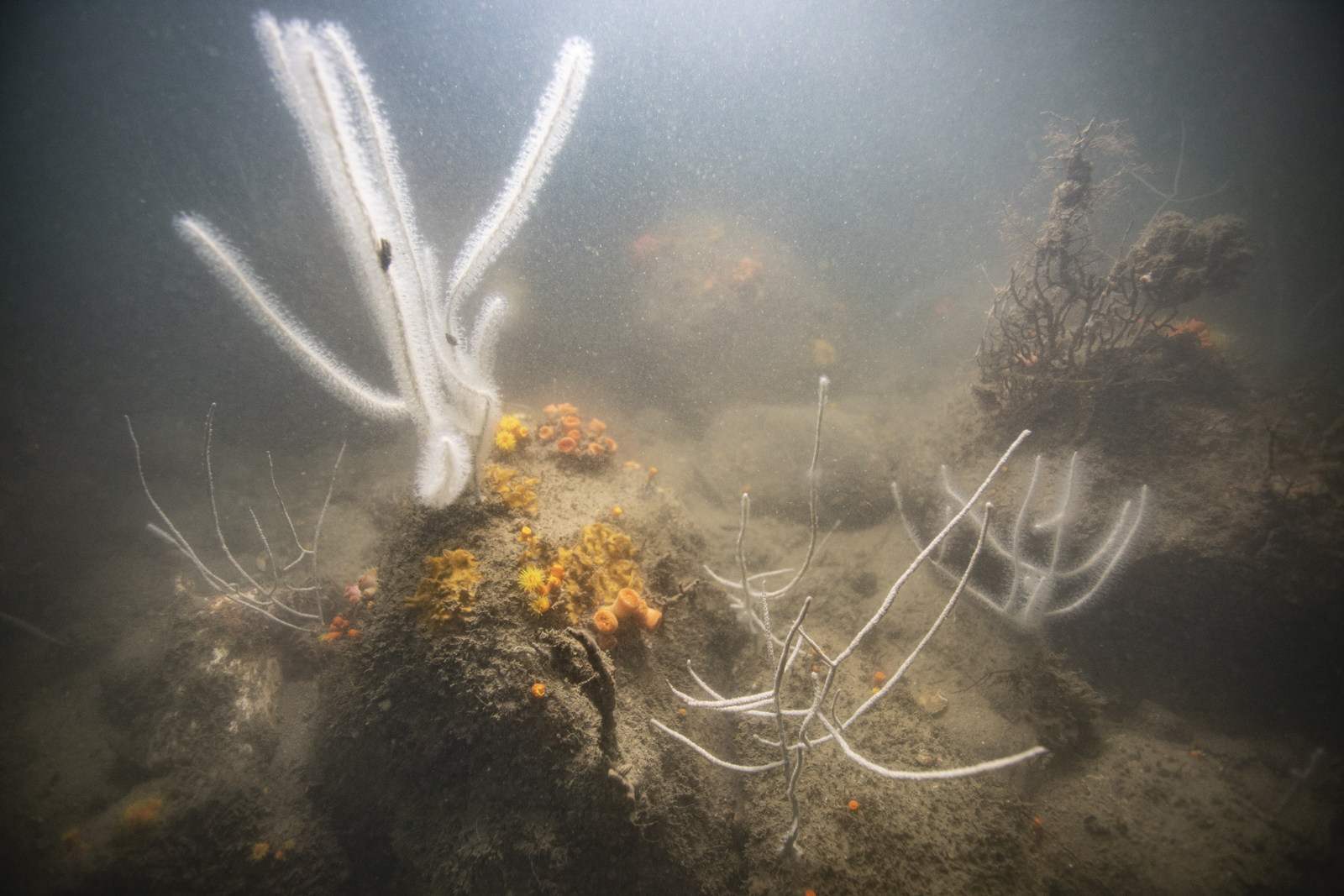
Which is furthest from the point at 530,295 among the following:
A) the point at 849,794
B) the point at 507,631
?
the point at 849,794

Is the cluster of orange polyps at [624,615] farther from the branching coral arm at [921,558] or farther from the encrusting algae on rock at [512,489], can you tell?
the branching coral arm at [921,558]

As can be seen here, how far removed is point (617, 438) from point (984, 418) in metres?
4.89

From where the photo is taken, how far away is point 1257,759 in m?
2.88

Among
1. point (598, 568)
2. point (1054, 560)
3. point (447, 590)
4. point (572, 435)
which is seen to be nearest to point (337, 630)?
point (447, 590)

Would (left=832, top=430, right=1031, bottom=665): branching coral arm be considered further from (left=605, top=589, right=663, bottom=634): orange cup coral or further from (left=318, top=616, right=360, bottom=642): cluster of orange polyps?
(left=318, top=616, right=360, bottom=642): cluster of orange polyps

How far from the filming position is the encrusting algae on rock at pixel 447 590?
220 centimetres

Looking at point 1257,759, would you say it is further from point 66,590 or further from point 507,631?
point 66,590

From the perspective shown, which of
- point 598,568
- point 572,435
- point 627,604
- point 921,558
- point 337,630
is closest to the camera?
point 921,558

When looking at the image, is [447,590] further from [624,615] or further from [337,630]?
[337,630]

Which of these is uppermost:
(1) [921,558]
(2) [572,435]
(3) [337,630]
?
(2) [572,435]

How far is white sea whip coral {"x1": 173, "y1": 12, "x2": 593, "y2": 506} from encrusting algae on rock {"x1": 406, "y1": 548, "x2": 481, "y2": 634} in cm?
39

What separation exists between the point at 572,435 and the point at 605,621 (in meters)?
1.82

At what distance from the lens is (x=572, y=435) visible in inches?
146

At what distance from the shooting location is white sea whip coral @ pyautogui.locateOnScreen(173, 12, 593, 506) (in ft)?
6.11
